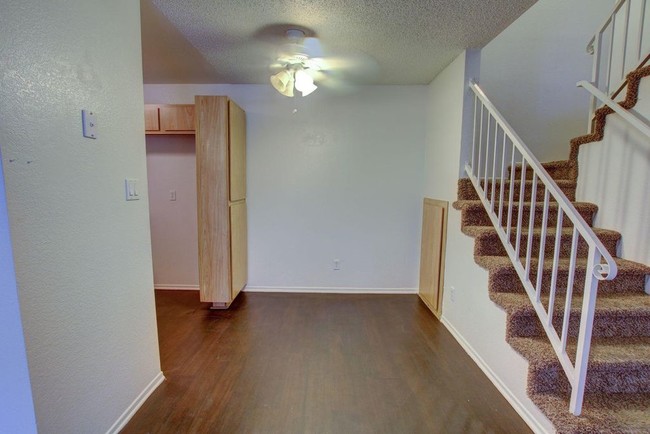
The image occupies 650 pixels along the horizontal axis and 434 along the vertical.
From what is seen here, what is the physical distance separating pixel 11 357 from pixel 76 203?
2.02ft

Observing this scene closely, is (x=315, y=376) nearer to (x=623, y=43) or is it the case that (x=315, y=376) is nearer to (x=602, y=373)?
(x=602, y=373)

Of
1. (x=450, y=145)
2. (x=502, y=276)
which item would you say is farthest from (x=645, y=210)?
(x=450, y=145)

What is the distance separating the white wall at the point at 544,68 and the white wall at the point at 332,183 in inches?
37.9

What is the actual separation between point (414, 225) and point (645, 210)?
185 centimetres

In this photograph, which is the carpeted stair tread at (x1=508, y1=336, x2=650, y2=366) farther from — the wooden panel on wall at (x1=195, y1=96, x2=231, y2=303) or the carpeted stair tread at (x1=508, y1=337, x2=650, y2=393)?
the wooden panel on wall at (x1=195, y1=96, x2=231, y2=303)

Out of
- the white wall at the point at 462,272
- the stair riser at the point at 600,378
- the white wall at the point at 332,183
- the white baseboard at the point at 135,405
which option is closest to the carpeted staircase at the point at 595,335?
the stair riser at the point at 600,378

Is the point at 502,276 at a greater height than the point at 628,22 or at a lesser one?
lesser

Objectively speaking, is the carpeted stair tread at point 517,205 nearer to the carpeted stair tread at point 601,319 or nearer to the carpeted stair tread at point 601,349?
the carpeted stair tread at point 601,319

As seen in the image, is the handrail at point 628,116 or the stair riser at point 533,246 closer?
the handrail at point 628,116

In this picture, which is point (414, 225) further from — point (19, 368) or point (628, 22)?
point (19, 368)

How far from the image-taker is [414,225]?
3.39 metres

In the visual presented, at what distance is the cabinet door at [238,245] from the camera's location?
2900 millimetres

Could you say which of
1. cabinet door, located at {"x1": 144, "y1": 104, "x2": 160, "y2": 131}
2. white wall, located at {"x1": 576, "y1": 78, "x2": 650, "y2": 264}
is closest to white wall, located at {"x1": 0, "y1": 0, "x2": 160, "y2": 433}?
cabinet door, located at {"x1": 144, "y1": 104, "x2": 160, "y2": 131}

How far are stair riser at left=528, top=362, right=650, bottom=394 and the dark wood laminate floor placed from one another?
29 cm
